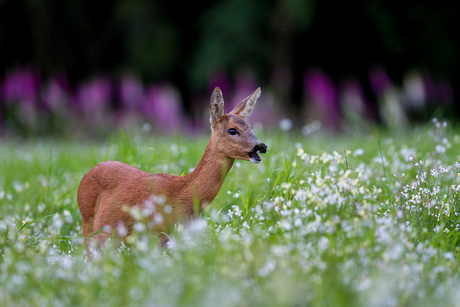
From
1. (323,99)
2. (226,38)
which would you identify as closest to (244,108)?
(323,99)

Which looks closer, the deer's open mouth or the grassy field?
the grassy field

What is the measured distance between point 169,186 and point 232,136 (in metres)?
0.57

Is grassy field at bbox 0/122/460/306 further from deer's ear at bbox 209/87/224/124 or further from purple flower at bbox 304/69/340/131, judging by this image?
purple flower at bbox 304/69/340/131

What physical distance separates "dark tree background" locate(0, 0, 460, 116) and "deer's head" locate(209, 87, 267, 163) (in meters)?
8.84

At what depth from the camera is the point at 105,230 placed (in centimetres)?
326

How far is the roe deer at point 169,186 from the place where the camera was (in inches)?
128

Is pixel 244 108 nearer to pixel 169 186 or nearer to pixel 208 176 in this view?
pixel 208 176

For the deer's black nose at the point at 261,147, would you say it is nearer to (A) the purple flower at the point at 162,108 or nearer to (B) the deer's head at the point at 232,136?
(B) the deer's head at the point at 232,136

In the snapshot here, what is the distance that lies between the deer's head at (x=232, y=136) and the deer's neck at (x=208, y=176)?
58mm

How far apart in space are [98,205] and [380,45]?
482 inches

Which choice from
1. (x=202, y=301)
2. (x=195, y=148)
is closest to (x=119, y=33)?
(x=195, y=148)

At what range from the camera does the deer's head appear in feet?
10.7

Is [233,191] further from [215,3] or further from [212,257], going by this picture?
[215,3]

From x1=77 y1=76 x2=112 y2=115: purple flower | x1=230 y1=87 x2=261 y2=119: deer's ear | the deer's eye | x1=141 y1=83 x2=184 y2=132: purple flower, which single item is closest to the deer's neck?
the deer's eye
